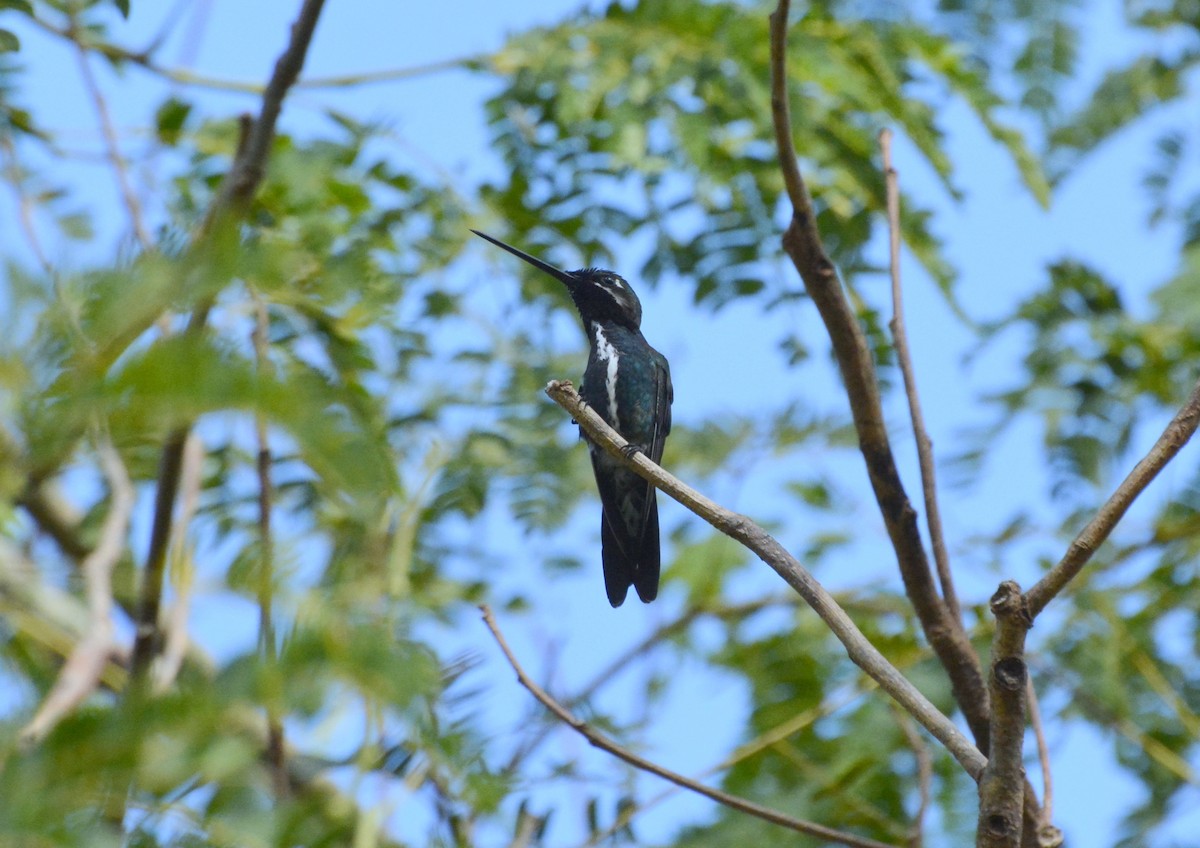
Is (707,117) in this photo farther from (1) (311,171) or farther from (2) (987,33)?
(2) (987,33)

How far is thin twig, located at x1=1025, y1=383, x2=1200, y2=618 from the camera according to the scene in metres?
2.13

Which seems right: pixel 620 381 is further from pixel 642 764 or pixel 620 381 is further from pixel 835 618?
pixel 835 618

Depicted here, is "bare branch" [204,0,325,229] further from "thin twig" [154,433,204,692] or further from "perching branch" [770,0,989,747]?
"perching branch" [770,0,989,747]

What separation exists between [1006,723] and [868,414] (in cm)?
109

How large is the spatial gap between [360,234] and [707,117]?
4.15 feet

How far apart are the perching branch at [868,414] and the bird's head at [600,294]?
1.92 meters

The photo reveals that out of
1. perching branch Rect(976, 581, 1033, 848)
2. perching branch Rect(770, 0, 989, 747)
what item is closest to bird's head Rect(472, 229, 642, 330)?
perching branch Rect(770, 0, 989, 747)

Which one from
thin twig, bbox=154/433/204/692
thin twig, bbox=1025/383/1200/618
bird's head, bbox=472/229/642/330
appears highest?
bird's head, bbox=472/229/642/330

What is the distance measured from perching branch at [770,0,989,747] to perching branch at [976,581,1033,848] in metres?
0.88

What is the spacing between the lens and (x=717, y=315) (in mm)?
4562

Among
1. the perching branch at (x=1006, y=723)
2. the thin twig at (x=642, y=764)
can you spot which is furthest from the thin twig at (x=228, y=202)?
the perching branch at (x=1006, y=723)

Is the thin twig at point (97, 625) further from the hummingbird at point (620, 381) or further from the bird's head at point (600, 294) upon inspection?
the bird's head at point (600, 294)

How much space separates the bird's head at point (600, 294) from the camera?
16.4ft

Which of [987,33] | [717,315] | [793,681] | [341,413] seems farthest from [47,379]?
[987,33]
